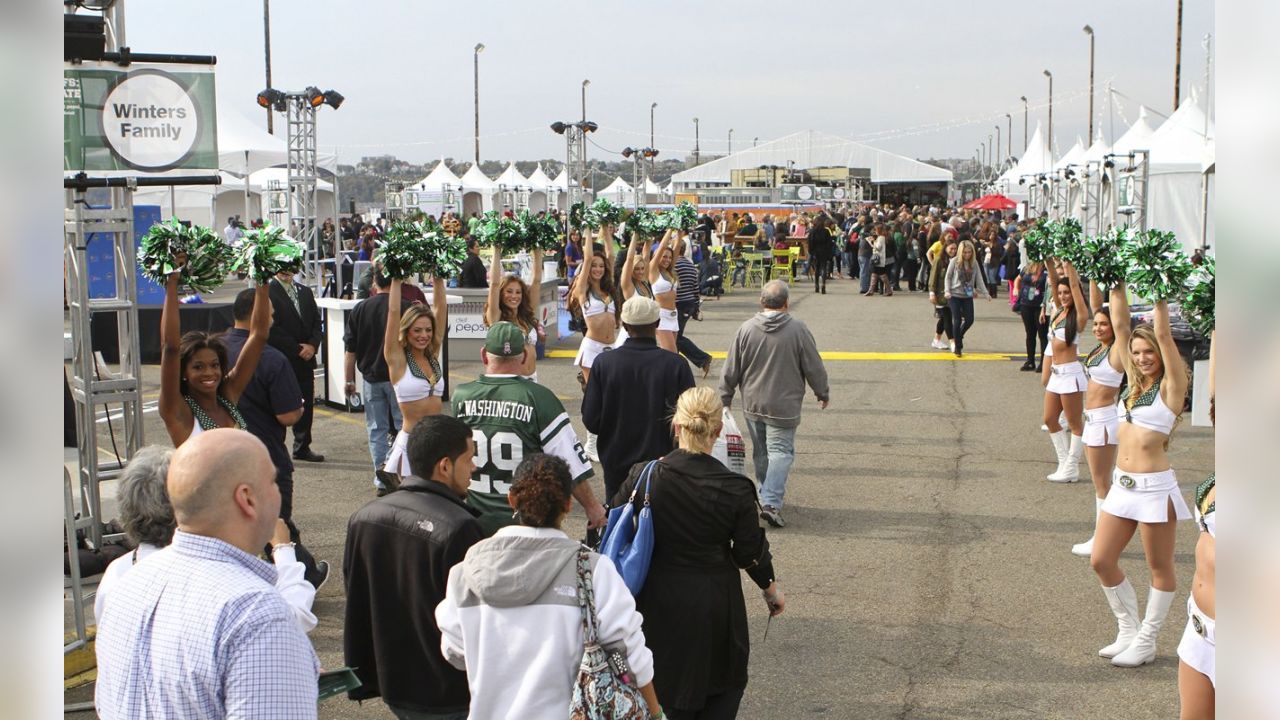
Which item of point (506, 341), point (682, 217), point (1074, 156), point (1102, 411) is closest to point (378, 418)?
point (506, 341)

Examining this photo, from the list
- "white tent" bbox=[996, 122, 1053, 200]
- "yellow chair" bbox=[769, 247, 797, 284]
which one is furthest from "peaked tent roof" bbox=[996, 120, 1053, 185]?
"yellow chair" bbox=[769, 247, 797, 284]

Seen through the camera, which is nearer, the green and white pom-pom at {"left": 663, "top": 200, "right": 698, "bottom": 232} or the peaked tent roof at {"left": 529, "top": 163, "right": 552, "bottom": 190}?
the green and white pom-pom at {"left": 663, "top": 200, "right": 698, "bottom": 232}

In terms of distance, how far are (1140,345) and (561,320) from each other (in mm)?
14010

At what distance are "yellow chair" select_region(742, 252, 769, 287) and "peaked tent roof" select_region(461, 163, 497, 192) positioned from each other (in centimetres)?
1946

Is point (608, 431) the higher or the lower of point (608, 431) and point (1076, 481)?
the higher

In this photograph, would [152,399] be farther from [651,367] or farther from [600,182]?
[600,182]

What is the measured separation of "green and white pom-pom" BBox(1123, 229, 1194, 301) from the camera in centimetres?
589

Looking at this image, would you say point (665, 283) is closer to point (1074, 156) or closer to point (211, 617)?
point (211, 617)

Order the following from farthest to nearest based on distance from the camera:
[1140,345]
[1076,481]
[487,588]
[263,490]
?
[1076,481] → [1140,345] → [487,588] → [263,490]

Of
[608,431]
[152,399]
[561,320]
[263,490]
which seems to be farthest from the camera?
[561,320]

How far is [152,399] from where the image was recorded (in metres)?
14.1

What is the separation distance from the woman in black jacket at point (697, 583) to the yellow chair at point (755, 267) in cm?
2646

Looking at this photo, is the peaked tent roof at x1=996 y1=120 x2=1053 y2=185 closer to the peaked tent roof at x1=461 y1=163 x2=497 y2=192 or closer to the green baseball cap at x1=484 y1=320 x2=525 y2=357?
the peaked tent roof at x1=461 y1=163 x2=497 y2=192
